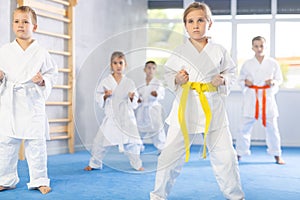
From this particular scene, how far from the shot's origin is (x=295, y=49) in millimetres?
6793

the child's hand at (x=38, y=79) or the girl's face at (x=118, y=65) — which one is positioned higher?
the girl's face at (x=118, y=65)

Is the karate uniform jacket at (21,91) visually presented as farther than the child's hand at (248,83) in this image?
No

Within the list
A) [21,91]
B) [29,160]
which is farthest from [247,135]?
[21,91]

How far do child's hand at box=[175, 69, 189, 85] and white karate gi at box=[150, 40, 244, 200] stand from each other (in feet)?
0.20

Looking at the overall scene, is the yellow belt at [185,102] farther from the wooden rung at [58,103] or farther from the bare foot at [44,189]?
the wooden rung at [58,103]

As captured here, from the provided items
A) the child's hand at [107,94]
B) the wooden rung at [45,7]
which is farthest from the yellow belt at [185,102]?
the wooden rung at [45,7]

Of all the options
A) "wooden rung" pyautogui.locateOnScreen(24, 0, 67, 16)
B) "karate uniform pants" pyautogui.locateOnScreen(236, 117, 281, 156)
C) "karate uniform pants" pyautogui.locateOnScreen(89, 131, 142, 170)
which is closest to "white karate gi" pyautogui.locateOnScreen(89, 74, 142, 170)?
"karate uniform pants" pyautogui.locateOnScreen(89, 131, 142, 170)

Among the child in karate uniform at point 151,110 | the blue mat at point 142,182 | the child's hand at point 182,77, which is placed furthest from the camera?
the child in karate uniform at point 151,110

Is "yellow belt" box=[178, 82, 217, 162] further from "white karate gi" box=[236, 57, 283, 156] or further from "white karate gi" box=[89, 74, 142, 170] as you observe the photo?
"white karate gi" box=[236, 57, 283, 156]

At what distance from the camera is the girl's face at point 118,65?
3259 mm

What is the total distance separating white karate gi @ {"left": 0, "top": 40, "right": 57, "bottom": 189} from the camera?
2898mm

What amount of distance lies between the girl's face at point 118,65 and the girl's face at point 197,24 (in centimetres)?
87

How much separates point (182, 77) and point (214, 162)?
1.70 ft

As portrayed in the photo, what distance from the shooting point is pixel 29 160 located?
9.73 feet
